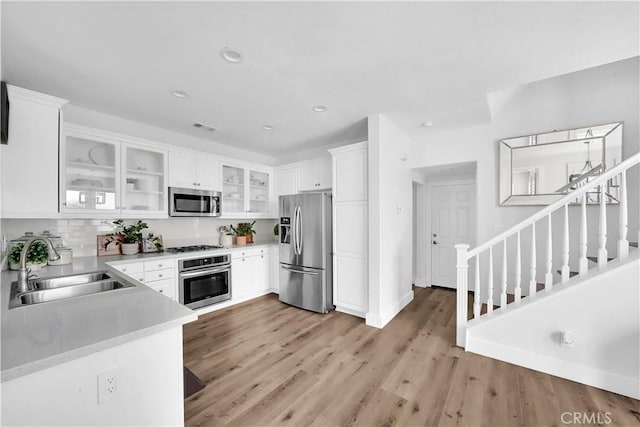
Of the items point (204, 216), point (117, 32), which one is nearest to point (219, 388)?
point (204, 216)

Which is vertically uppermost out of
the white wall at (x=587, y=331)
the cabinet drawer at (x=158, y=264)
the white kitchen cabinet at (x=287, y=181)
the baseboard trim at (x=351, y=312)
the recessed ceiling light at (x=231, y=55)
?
the recessed ceiling light at (x=231, y=55)

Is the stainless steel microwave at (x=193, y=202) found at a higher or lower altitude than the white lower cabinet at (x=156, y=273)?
higher

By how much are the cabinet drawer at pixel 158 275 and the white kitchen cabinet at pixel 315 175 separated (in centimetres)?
222

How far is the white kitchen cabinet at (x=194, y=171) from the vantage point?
332cm

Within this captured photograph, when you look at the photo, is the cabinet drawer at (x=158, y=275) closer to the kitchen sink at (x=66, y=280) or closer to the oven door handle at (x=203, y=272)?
the oven door handle at (x=203, y=272)

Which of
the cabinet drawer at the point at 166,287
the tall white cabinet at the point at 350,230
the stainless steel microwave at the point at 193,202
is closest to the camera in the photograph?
the cabinet drawer at the point at 166,287

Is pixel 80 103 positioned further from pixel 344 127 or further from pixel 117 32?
pixel 344 127

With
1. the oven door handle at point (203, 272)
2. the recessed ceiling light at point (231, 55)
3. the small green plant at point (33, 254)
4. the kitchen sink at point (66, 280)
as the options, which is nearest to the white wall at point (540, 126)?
the recessed ceiling light at point (231, 55)

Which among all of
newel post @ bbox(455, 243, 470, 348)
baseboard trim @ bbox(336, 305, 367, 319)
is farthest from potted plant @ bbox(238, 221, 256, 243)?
newel post @ bbox(455, 243, 470, 348)

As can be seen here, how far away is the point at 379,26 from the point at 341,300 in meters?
2.98

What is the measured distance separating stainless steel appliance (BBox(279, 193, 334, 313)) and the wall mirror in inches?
96.4

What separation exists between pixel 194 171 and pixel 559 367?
4395mm

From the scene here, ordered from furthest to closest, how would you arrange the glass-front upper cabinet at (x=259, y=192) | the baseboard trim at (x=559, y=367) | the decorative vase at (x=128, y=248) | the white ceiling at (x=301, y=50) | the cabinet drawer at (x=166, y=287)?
the glass-front upper cabinet at (x=259, y=192) → the decorative vase at (x=128, y=248) → the cabinet drawer at (x=166, y=287) → the baseboard trim at (x=559, y=367) → the white ceiling at (x=301, y=50)

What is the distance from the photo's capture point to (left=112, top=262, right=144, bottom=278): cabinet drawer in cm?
264
